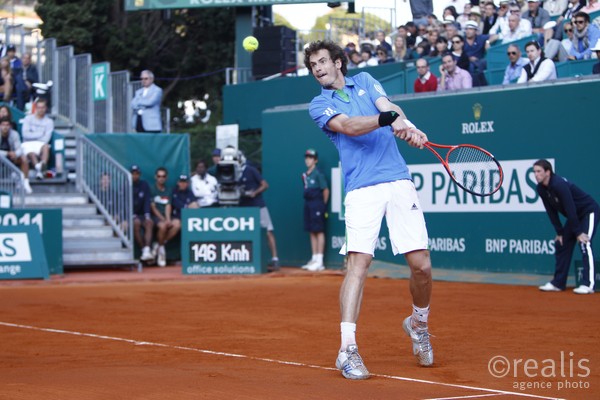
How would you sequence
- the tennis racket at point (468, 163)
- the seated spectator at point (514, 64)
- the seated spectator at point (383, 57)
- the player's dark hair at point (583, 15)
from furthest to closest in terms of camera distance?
the seated spectator at point (383, 57) → the seated spectator at point (514, 64) → the player's dark hair at point (583, 15) → the tennis racket at point (468, 163)

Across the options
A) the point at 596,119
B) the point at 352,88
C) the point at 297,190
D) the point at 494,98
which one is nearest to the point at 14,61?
the point at 297,190

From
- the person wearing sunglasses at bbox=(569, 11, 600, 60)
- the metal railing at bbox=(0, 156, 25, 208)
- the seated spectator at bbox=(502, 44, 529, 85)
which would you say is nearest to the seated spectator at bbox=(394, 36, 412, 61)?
the seated spectator at bbox=(502, 44, 529, 85)

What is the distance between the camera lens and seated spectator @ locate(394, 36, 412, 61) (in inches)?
754

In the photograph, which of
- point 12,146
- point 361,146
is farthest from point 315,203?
point 361,146

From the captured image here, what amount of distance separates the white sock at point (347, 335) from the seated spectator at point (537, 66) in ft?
28.0

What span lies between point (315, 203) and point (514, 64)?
396cm

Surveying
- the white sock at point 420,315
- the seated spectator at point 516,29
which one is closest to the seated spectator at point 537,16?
the seated spectator at point 516,29

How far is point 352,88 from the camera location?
6.77 metres

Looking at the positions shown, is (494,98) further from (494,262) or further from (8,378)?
(8,378)

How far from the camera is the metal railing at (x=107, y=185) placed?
17500mm

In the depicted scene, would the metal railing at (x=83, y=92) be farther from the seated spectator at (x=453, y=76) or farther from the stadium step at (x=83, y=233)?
the seated spectator at (x=453, y=76)

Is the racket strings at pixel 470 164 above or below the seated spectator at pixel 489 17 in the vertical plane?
below

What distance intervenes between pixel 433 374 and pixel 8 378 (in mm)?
2723

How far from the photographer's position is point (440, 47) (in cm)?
1745
